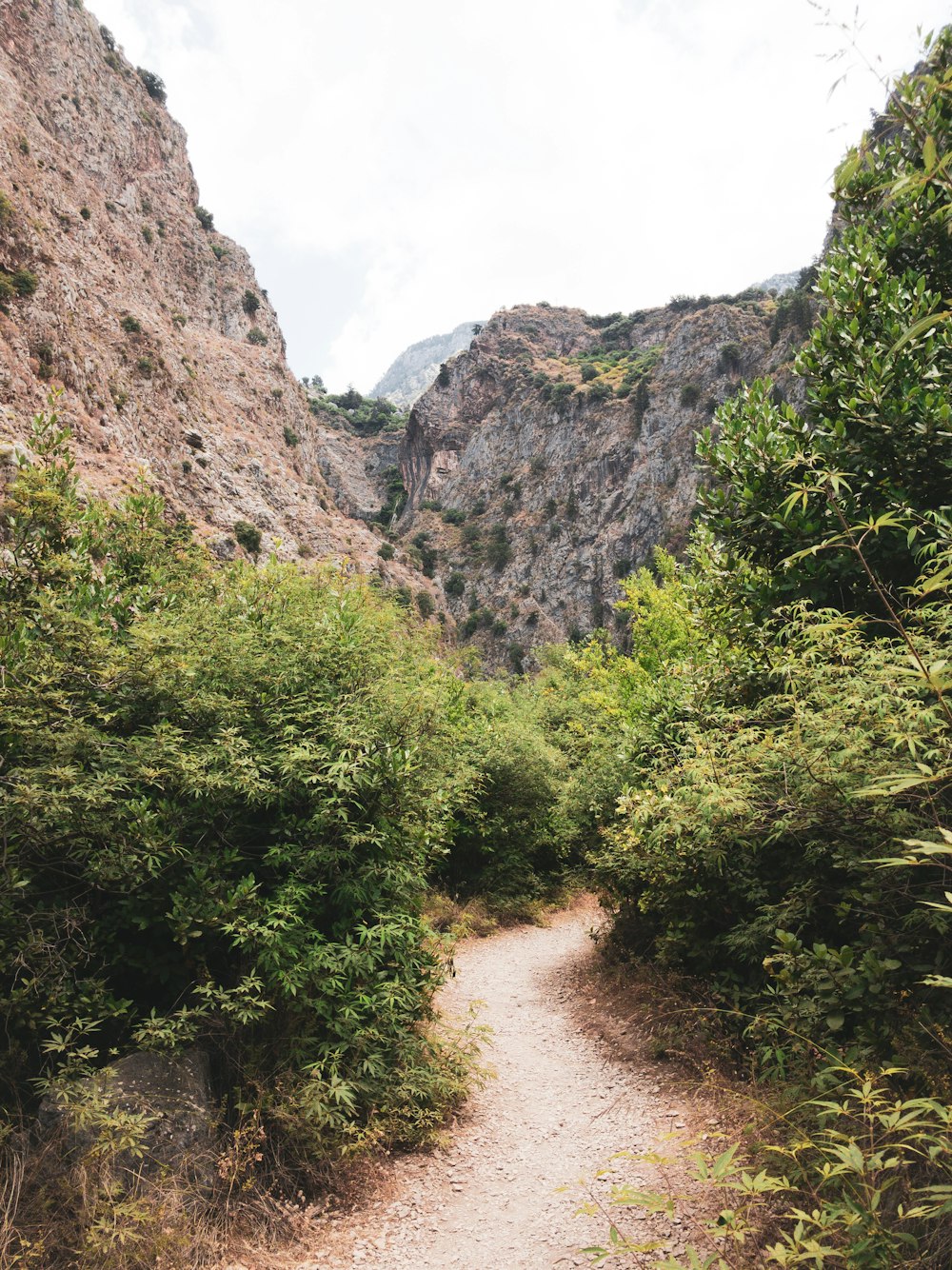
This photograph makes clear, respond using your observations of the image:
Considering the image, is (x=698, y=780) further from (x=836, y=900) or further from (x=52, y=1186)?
(x=52, y=1186)

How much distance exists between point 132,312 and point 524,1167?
48.4m

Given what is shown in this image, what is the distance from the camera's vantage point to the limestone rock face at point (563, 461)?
65.9m

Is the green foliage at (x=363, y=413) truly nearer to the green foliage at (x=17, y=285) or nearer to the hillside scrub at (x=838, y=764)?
the green foliage at (x=17, y=285)

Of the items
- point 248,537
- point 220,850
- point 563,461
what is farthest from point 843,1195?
point 563,461

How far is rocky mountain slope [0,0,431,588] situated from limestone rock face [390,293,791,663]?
1188cm

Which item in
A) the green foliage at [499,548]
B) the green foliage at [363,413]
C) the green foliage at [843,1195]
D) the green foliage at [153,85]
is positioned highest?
the green foliage at [153,85]

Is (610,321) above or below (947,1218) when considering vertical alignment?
above

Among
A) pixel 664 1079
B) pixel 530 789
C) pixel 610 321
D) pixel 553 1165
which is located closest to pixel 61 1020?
pixel 553 1165

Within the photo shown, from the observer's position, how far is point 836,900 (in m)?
4.12

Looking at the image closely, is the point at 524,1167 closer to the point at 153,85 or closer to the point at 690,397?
the point at 690,397

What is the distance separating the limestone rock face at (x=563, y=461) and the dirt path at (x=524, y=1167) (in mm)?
57996

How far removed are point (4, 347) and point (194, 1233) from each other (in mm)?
31960

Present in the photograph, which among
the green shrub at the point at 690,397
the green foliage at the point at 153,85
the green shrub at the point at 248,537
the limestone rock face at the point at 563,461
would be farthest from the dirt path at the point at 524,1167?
the green foliage at the point at 153,85

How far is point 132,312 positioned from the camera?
133 ft
